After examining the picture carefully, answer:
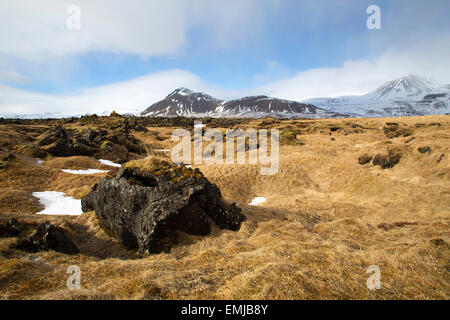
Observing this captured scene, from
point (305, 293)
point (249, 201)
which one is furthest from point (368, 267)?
point (249, 201)

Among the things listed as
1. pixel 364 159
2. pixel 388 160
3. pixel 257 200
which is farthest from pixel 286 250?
pixel 364 159

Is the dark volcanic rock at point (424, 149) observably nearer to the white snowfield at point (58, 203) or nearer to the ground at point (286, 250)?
the ground at point (286, 250)

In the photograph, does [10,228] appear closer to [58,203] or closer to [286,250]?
[58,203]

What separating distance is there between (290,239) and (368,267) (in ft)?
12.0

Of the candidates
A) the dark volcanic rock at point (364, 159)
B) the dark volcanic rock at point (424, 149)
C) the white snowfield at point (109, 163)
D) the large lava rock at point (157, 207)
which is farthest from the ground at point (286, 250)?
the white snowfield at point (109, 163)

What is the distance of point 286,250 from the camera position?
842 centimetres

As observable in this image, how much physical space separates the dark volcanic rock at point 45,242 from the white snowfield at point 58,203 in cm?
689

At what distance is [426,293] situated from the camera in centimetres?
560

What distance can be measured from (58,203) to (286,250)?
A: 65.8ft

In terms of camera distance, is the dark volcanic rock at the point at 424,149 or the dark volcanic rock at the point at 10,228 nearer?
the dark volcanic rock at the point at 10,228

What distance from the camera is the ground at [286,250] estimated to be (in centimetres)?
565

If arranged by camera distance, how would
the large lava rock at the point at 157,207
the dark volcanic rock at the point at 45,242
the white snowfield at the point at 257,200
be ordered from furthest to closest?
the white snowfield at the point at 257,200
the large lava rock at the point at 157,207
the dark volcanic rock at the point at 45,242

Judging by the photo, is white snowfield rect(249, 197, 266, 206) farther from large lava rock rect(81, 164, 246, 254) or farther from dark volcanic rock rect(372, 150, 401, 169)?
dark volcanic rock rect(372, 150, 401, 169)

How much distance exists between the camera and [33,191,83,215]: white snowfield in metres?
16.0
